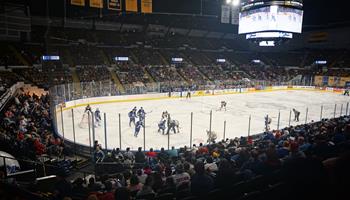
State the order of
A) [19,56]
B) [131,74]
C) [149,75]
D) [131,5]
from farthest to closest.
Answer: [149,75], [131,74], [19,56], [131,5]

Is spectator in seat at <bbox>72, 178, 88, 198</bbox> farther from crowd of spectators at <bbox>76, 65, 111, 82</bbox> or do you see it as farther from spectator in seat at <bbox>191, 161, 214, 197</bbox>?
crowd of spectators at <bbox>76, 65, 111, 82</bbox>

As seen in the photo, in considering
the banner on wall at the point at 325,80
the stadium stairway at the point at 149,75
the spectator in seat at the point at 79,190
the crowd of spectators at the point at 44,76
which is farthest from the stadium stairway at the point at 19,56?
the banner on wall at the point at 325,80

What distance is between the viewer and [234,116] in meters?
19.5

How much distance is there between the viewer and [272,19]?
66.9 ft

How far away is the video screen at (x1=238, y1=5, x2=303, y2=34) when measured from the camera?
20.4m

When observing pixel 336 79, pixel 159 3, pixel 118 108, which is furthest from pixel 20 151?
pixel 336 79

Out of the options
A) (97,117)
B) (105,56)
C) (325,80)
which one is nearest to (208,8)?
(105,56)

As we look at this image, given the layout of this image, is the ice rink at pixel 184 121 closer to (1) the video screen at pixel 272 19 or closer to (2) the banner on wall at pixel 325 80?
(1) the video screen at pixel 272 19

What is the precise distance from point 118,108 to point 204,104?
8.15m

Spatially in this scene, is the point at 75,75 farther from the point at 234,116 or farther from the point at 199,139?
the point at 199,139

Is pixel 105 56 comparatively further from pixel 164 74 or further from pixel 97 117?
pixel 97 117

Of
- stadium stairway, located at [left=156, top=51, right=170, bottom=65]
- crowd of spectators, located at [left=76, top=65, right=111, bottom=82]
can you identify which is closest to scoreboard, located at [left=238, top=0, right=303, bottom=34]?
crowd of spectators, located at [left=76, top=65, right=111, bottom=82]

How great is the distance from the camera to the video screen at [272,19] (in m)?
20.4

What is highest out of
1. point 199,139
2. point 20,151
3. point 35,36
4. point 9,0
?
point 9,0
